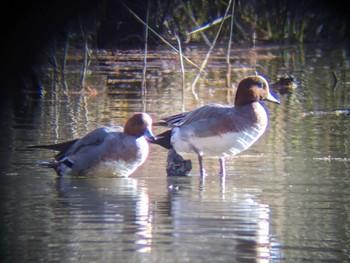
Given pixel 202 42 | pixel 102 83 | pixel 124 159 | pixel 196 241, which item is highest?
pixel 202 42

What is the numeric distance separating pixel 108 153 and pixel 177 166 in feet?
1.98

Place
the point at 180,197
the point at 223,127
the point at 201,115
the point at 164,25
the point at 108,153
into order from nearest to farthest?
the point at 180,197, the point at 108,153, the point at 223,127, the point at 201,115, the point at 164,25

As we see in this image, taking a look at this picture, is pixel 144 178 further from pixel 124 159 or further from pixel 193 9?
pixel 193 9

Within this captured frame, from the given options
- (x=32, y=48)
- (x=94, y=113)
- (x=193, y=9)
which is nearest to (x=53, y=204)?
(x=94, y=113)

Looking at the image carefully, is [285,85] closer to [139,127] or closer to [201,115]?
[201,115]

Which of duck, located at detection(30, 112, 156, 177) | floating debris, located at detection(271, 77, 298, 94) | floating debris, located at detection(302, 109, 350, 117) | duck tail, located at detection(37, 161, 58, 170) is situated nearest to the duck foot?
duck, located at detection(30, 112, 156, 177)

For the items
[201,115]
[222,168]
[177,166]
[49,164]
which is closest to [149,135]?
[177,166]

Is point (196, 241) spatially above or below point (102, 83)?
below

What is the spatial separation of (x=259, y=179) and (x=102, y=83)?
7.39 m

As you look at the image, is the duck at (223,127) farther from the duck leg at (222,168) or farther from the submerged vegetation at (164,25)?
the submerged vegetation at (164,25)

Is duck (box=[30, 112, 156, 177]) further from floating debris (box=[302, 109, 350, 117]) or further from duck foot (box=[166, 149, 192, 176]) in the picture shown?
floating debris (box=[302, 109, 350, 117])

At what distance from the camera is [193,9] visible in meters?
20.2

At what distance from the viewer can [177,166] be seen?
7645 millimetres

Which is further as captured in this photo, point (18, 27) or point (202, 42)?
point (202, 42)
